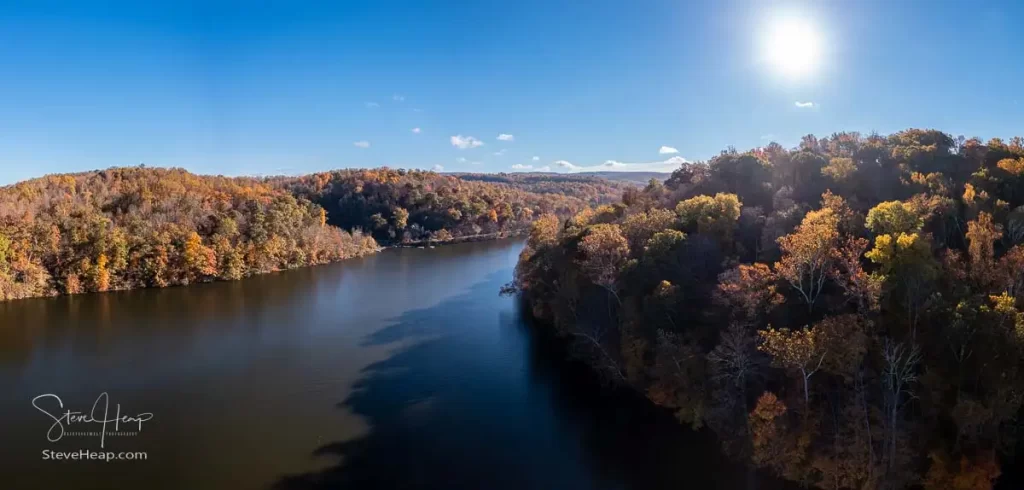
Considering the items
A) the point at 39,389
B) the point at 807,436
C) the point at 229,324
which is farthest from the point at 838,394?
the point at 229,324

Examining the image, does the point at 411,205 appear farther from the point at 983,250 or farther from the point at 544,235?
the point at 983,250

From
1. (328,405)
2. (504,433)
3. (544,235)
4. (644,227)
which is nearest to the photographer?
(504,433)

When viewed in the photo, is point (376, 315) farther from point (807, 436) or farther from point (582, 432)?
point (807, 436)

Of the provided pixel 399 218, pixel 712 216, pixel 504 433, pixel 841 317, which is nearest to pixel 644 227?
pixel 712 216

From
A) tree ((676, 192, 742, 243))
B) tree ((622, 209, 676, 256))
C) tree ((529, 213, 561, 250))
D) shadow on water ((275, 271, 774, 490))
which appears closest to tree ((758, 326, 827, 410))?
shadow on water ((275, 271, 774, 490))

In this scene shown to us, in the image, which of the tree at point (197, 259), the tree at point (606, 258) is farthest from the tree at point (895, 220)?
the tree at point (197, 259)

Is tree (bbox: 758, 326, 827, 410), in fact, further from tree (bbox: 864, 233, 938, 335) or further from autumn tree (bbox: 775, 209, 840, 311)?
tree (bbox: 864, 233, 938, 335)

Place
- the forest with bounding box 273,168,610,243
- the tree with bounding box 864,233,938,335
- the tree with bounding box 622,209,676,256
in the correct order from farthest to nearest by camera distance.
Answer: the forest with bounding box 273,168,610,243
the tree with bounding box 622,209,676,256
the tree with bounding box 864,233,938,335
